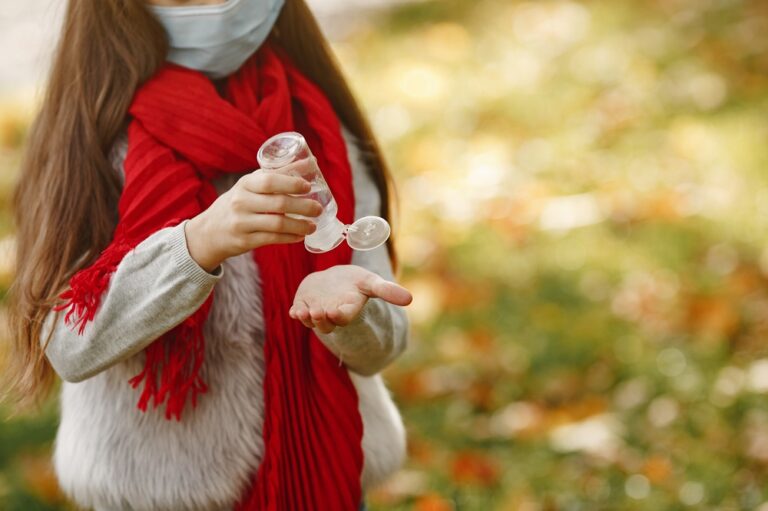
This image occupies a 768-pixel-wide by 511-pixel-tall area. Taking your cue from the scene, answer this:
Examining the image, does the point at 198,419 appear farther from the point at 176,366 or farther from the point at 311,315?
the point at 311,315

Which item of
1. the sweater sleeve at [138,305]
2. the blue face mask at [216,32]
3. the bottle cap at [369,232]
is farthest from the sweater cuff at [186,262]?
the blue face mask at [216,32]

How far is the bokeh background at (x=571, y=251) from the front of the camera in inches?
111

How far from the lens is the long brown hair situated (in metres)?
1.73

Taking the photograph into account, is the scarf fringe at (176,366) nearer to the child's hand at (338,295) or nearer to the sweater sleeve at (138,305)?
the sweater sleeve at (138,305)

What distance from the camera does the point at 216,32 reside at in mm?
1730

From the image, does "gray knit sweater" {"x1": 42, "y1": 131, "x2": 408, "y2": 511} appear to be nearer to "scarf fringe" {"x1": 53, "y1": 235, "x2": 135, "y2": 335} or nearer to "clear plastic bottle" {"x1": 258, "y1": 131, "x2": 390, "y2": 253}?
"scarf fringe" {"x1": 53, "y1": 235, "x2": 135, "y2": 335}

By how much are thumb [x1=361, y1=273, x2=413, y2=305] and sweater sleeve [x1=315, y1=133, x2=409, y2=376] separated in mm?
106

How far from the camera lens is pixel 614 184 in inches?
158

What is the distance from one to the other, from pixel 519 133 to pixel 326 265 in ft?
9.73

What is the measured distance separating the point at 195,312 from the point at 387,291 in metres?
0.34

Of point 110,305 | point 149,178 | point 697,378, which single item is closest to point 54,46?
point 149,178

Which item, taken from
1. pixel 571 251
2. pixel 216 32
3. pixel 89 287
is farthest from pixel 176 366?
pixel 571 251

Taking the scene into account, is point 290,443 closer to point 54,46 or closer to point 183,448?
point 183,448

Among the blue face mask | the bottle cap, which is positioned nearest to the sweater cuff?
the bottle cap
